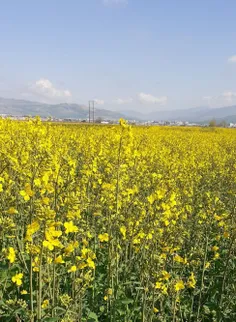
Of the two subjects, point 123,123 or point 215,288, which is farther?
point 215,288

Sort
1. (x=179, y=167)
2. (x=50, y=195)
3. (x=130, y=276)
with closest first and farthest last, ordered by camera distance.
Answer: (x=50, y=195) → (x=130, y=276) → (x=179, y=167)

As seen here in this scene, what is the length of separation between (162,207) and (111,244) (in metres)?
0.78

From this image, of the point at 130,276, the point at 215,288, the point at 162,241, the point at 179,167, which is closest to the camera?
the point at 162,241

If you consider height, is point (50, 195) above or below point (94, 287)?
above

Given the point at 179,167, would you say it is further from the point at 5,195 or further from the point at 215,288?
the point at 5,195

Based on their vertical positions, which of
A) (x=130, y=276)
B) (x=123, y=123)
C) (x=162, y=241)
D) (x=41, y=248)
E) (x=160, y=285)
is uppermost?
(x=123, y=123)

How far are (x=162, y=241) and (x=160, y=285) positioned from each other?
54cm

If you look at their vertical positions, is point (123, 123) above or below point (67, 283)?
above

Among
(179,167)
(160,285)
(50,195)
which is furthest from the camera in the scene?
(179,167)

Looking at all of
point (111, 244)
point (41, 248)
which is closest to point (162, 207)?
point (111, 244)

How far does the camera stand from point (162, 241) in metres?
3.60

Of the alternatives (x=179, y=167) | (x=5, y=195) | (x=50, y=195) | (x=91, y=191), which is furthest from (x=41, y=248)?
(x=179, y=167)

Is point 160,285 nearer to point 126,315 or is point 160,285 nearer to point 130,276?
point 126,315

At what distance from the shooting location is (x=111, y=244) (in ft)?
12.0
